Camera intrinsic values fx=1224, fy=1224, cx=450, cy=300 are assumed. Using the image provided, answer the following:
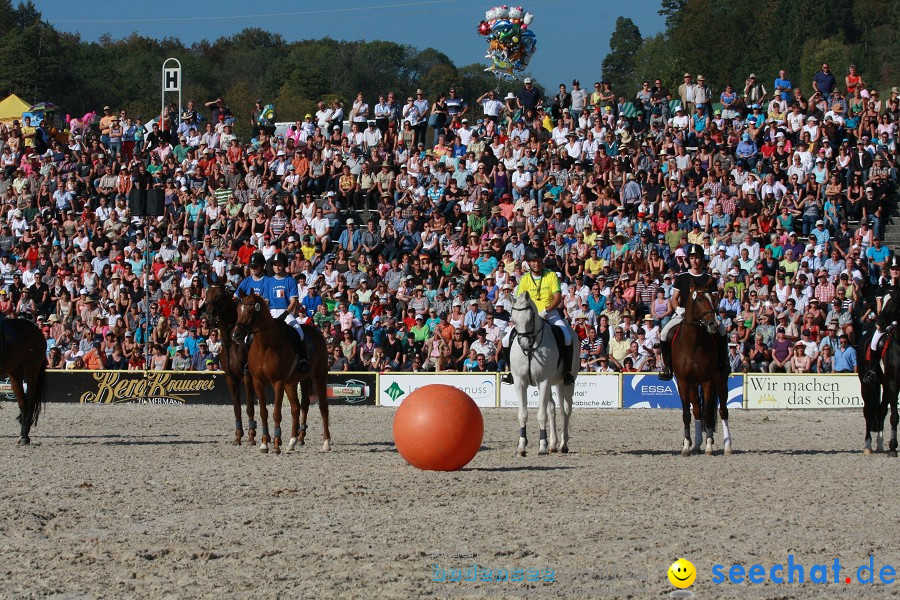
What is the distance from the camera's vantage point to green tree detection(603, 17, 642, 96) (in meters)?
117

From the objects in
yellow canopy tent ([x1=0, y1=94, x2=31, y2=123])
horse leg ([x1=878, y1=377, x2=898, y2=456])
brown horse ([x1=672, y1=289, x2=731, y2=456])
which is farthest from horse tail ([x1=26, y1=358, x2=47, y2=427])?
yellow canopy tent ([x1=0, y1=94, x2=31, y2=123])

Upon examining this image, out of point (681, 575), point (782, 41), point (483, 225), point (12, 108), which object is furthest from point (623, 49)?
point (681, 575)

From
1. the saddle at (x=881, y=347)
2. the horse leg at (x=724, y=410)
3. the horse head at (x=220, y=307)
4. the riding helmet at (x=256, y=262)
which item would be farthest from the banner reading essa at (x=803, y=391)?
the horse head at (x=220, y=307)

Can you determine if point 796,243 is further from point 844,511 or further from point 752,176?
point 844,511

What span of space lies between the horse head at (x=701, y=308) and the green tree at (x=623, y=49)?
335 feet

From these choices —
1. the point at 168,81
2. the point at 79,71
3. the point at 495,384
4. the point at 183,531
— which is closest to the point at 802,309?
the point at 495,384

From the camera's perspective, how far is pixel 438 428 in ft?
43.9

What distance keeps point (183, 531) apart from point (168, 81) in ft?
107

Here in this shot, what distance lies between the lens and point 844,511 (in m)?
10.9

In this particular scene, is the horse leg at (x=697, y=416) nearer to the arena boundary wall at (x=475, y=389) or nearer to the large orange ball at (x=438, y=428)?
the large orange ball at (x=438, y=428)

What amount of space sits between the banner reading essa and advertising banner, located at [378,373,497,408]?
5531mm

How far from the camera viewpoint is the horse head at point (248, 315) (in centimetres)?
1584

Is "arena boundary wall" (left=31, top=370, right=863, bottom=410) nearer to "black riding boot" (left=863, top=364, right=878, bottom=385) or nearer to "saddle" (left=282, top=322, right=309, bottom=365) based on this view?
"black riding boot" (left=863, top=364, right=878, bottom=385)

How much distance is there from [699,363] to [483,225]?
50.4 feet
